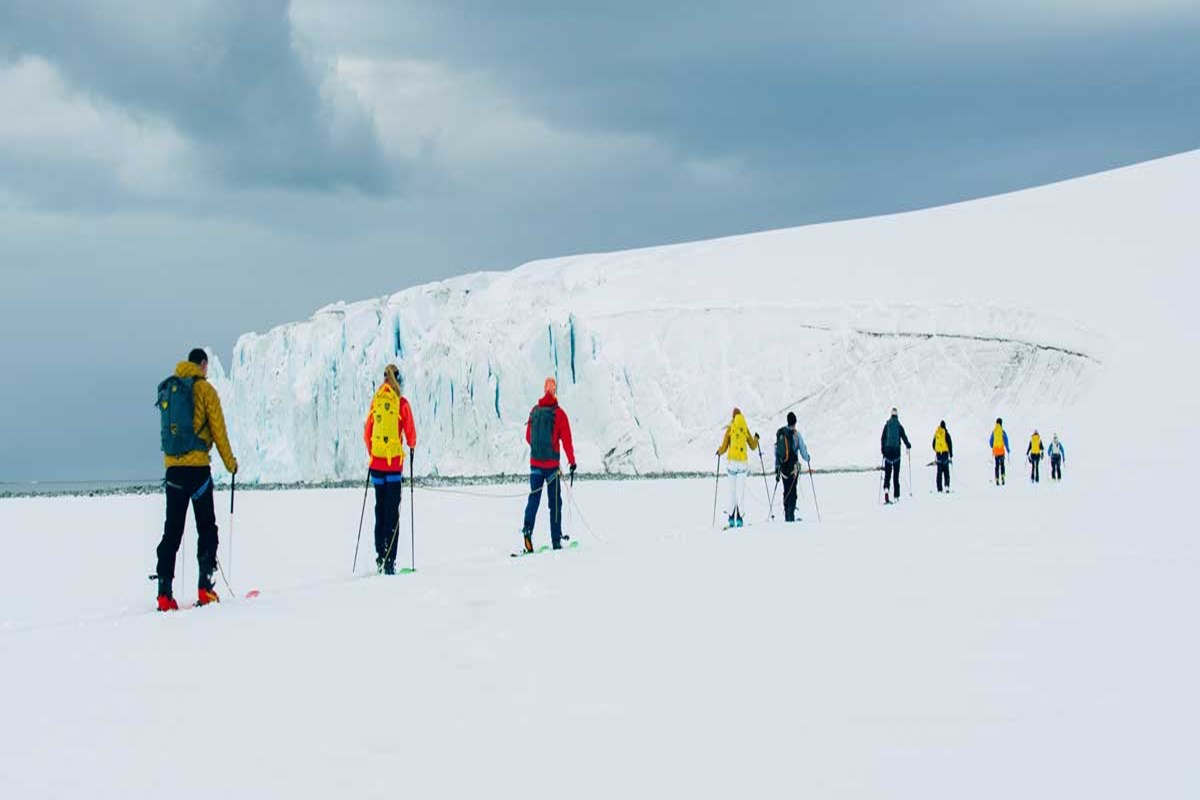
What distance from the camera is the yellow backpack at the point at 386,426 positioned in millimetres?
8891

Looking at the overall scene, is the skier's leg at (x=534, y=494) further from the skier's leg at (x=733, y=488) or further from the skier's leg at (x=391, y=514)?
the skier's leg at (x=733, y=488)

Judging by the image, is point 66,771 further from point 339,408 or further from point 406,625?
point 339,408

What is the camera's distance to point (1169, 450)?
972 inches

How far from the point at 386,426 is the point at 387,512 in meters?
0.66

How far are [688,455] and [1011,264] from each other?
1359 centimetres

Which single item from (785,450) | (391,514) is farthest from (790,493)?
(391,514)

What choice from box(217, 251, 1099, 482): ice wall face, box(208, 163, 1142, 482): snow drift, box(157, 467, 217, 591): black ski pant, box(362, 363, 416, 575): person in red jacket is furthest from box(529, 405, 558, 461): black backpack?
box(208, 163, 1142, 482): snow drift

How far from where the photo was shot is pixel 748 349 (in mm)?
37688

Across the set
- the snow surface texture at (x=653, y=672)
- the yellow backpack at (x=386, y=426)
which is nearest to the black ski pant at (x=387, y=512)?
the yellow backpack at (x=386, y=426)

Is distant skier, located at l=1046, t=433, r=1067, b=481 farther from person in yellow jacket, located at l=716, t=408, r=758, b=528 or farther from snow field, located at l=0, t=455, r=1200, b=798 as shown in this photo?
snow field, located at l=0, t=455, r=1200, b=798

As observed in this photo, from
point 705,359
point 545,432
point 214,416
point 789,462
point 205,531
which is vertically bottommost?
point 205,531

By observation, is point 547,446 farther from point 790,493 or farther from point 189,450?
point 790,493

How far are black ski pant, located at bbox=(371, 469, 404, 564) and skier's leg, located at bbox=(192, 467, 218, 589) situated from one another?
56.5 inches

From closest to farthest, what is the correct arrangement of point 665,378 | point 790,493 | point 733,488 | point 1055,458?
point 733,488
point 790,493
point 1055,458
point 665,378
